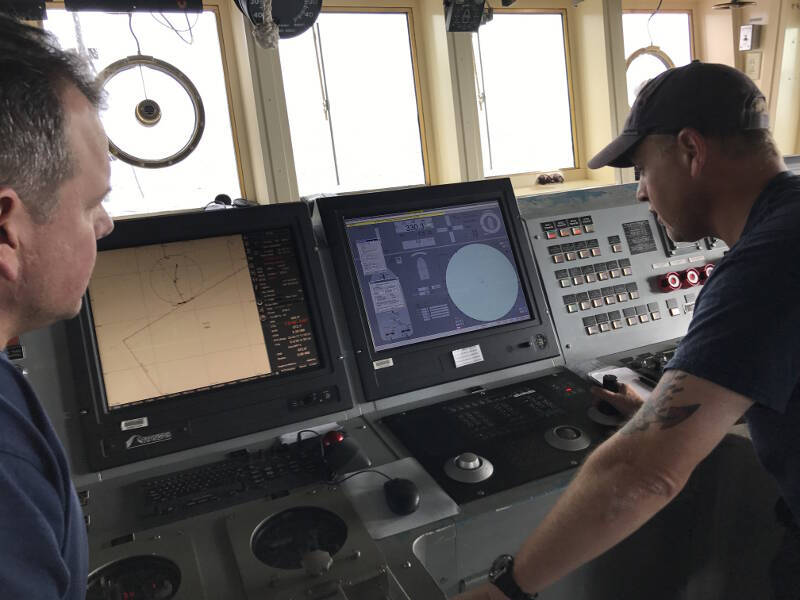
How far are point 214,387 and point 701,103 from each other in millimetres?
1178

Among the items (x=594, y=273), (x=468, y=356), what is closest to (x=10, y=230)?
(x=468, y=356)

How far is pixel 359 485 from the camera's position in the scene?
42.4 inches

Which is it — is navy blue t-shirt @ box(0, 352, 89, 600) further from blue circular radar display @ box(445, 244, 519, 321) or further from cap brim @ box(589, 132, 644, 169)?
cap brim @ box(589, 132, 644, 169)

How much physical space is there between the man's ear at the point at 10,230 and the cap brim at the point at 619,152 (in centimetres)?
113

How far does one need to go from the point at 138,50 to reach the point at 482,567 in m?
3.33

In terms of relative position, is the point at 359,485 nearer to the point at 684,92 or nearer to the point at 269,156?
the point at 684,92

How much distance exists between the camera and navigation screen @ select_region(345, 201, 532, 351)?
57.3 inches

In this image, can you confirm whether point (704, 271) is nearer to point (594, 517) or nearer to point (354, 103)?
point (594, 517)

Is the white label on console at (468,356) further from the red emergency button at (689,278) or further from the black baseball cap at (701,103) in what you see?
the red emergency button at (689,278)

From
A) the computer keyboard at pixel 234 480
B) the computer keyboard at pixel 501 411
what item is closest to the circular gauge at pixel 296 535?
the computer keyboard at pixel 234 480

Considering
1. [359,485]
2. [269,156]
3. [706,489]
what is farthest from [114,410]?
[269,156]

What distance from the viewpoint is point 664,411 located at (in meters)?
0.88

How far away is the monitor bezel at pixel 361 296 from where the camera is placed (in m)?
1.41

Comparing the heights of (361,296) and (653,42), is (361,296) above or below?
below
